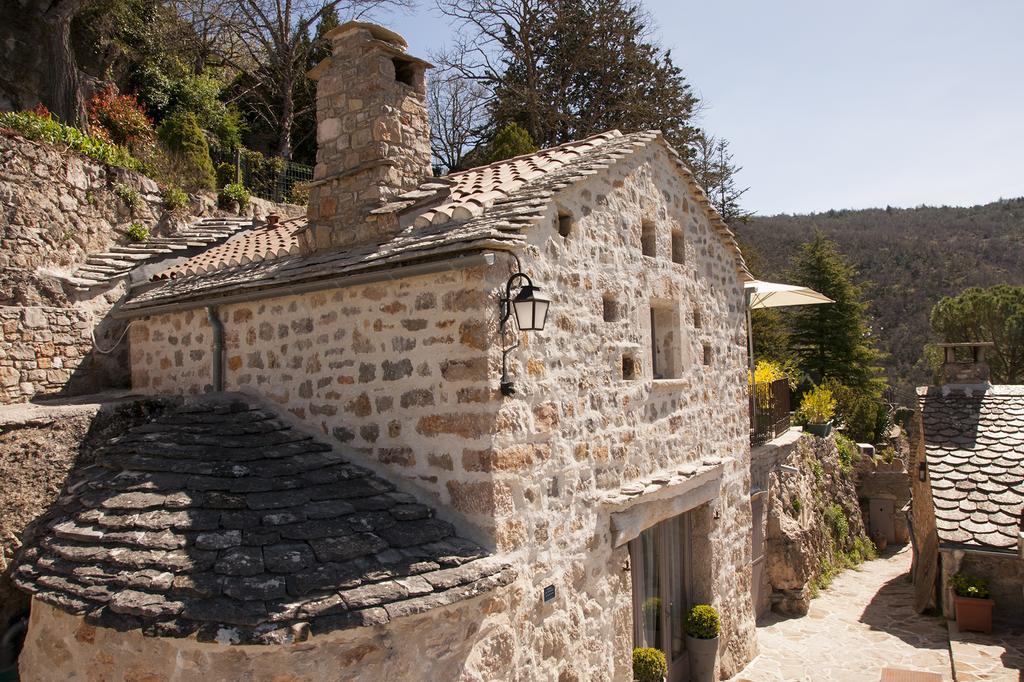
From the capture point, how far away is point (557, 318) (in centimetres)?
564

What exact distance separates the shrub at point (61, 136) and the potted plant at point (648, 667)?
31.5 ft

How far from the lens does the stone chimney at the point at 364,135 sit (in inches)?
247

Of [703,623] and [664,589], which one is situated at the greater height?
[664,589]

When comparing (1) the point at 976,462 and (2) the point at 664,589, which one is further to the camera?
(1) the point at 976,462

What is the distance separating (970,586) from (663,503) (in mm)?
5231

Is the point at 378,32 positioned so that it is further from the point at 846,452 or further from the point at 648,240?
the point at 846,452

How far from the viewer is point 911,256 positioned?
39.4 metres

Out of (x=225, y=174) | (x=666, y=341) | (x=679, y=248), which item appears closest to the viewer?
(x=666, y=341)

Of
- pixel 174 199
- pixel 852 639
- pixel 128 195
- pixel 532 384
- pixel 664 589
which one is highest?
pixel 174 199

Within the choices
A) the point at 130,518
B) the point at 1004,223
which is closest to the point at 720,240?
the point at 130,518

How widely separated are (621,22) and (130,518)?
65.4ft

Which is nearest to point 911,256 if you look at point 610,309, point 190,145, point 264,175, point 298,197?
point 298,197

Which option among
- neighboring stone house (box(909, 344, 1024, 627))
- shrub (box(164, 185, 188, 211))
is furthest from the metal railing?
shrub (box(164, 185, 188, 211))

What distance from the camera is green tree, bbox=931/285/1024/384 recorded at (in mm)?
24531
